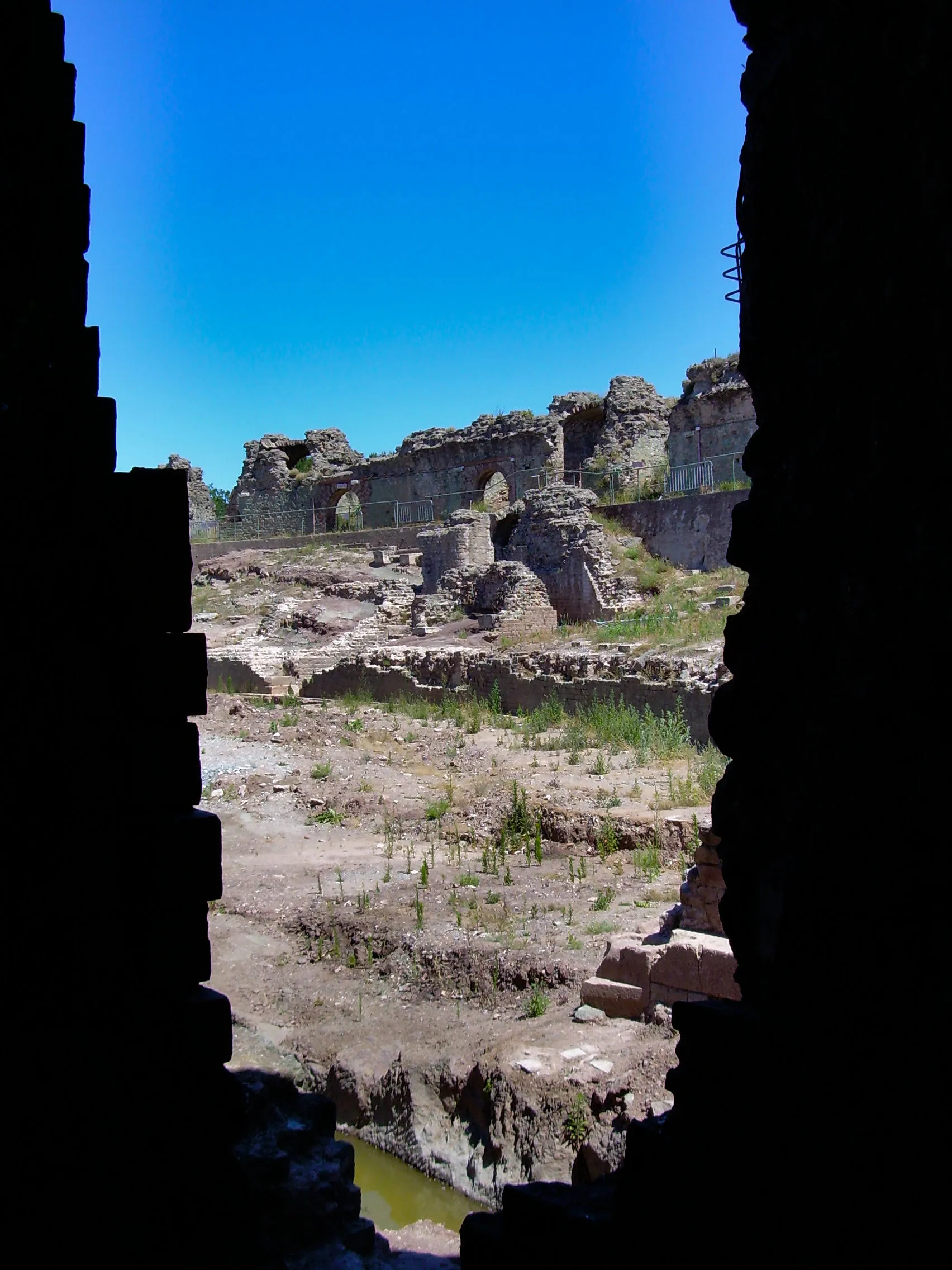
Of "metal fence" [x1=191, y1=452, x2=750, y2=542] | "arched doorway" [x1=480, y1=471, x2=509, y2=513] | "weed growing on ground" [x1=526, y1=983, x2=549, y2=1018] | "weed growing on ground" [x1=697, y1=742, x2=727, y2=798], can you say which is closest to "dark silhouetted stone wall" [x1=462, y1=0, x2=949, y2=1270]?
"weed growing on ground" [x1=526, y1=983, x2=549, y2=1018]

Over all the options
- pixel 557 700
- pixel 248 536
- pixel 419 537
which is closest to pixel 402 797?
pixel 557 700

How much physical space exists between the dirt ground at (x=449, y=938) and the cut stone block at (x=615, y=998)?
0.37 ft

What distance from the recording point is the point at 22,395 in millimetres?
2557

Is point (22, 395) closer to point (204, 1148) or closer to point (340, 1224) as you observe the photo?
point (204, 1148)

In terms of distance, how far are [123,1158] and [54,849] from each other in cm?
94

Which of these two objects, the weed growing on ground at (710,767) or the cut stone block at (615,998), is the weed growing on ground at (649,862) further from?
the cut stone block at (615,998)

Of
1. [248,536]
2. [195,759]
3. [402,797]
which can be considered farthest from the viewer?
[248,536]

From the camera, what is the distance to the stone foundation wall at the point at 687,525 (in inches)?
838

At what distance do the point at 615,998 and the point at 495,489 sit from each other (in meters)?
28.8

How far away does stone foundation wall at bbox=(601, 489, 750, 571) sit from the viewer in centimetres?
2130

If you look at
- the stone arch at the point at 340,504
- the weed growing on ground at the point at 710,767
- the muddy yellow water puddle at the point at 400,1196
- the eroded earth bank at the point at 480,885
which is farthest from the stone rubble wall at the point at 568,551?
the muddy yellow water puddle at the point at 400,1196

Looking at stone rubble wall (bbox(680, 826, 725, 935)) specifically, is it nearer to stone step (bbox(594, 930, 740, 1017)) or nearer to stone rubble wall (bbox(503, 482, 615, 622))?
stone step (bbox(594, 930, 740, 1017))

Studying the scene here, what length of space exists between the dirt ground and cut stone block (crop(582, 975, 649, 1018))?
0.11m

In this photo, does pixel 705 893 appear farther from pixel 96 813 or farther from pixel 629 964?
pixel 96 813
